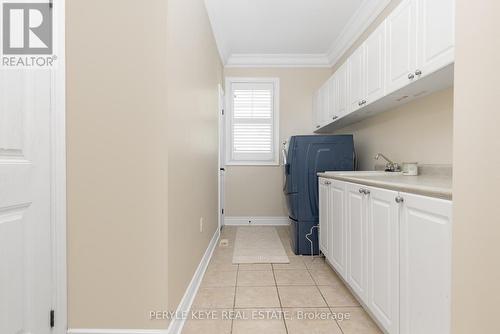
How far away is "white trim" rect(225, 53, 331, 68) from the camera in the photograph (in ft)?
13.4

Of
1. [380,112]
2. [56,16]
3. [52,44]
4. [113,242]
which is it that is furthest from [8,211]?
[380,112]

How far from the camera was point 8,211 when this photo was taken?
1.10m

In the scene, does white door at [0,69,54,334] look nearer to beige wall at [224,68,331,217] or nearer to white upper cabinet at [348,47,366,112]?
white upper cabinet at [348,47,366,112]

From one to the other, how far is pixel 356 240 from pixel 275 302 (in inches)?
28.5

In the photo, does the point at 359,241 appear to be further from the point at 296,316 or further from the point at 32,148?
the point at 32,148

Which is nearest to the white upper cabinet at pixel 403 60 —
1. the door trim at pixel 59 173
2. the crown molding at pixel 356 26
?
the crown molding at pixel 356 26

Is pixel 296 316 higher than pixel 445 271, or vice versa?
pixel 445 271

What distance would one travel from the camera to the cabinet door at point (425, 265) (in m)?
0.99

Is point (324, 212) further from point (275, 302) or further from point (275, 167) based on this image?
point (275, 167)

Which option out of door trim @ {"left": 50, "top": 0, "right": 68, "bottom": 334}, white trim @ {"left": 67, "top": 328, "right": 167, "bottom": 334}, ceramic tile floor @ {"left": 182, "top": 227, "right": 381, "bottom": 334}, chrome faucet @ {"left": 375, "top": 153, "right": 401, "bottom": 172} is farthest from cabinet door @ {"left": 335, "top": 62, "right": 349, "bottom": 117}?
white trim @ {"left": 67, "top": 328, "right": 167, "bottom": 334}

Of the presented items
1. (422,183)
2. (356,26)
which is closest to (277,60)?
(356,26)

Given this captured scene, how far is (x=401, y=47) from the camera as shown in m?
1.72

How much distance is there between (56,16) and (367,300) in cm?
233

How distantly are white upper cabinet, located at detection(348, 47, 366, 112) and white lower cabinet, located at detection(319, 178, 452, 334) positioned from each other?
2.93ft
